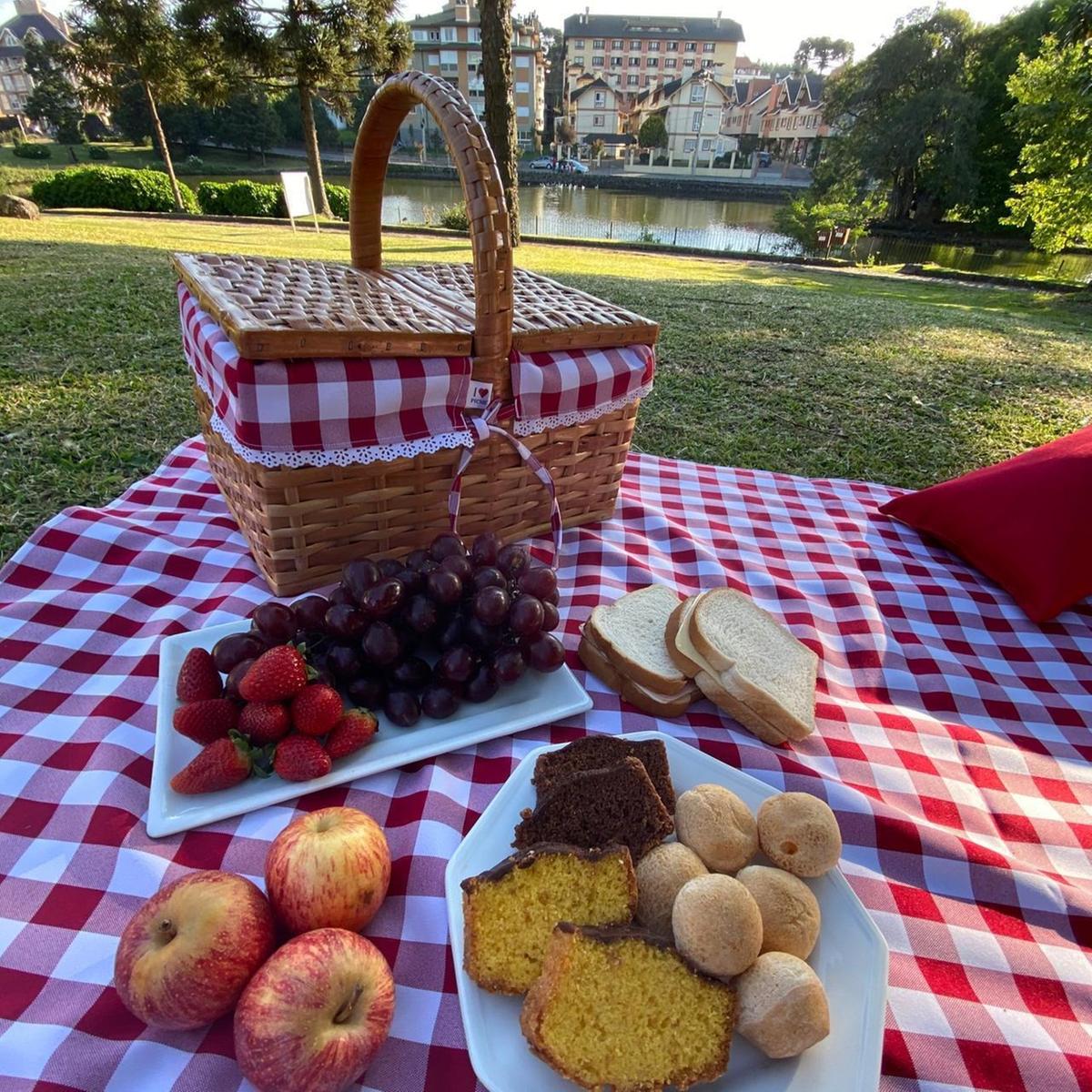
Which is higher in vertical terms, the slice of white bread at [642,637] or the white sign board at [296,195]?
the white sign board at [296,195]

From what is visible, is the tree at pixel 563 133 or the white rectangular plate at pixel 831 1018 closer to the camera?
the white rectangular plate at pixel 831 1018

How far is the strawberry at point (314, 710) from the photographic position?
2.94ft

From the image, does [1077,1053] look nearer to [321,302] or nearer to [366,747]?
[366,747]

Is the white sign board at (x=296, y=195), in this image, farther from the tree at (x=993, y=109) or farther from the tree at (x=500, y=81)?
the tree at (x=993, y=109)

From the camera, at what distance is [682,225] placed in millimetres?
20516

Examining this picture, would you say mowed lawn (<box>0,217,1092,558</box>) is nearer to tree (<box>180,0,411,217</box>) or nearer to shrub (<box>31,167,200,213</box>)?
shrub (<box>31,167,200,213</box>)

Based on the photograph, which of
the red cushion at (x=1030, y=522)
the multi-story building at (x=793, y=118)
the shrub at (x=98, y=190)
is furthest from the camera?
the multi-story building at (x=793, y=118)

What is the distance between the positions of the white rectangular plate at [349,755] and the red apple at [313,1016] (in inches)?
11.8

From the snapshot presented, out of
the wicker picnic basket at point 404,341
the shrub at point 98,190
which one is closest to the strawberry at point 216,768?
the wicker picnic basket at point 404,341

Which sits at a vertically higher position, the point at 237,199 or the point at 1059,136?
the point at 1059,136

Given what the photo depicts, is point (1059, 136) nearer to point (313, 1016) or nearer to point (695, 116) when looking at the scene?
point (313, 1016)

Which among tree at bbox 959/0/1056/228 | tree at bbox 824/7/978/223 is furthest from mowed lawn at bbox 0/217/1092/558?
tree at bbox 959/0/1056/228

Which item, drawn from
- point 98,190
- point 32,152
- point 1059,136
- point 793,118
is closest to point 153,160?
point 32,152

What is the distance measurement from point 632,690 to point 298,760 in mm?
555
